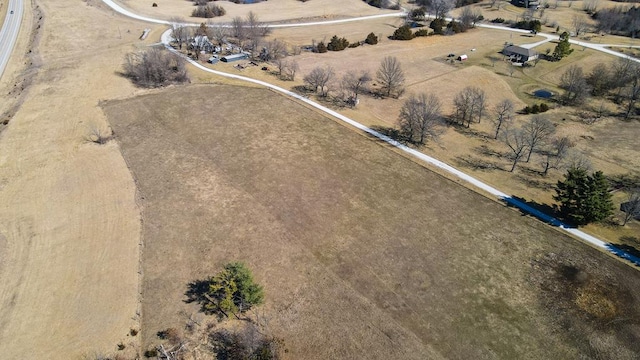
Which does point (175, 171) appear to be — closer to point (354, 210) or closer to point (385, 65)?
point (354, 210)

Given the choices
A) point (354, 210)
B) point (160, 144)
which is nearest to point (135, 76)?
point (160, 144)

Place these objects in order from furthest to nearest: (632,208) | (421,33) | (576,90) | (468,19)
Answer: (468,19), (421,33), (576,90), (632,208)

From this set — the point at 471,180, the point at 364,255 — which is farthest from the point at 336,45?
the point at 364,255

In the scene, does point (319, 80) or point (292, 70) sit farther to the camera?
point (292, 70)

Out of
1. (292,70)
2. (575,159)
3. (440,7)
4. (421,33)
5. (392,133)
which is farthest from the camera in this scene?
(440,7)

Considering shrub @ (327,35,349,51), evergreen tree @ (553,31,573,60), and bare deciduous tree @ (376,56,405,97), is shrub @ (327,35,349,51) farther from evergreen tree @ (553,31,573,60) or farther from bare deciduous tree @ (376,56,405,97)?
evergreen tree @ (553,31,573,60)

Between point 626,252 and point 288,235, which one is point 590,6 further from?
point 288,235

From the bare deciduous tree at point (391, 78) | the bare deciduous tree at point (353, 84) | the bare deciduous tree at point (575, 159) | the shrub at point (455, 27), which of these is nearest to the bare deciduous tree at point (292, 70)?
the bare deciduous tree at point (353, 84)

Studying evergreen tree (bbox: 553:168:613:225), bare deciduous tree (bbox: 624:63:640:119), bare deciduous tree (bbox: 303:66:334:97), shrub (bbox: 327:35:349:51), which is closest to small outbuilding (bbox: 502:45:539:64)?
bare deciduous tree (bbox: 624:63:640:119)
